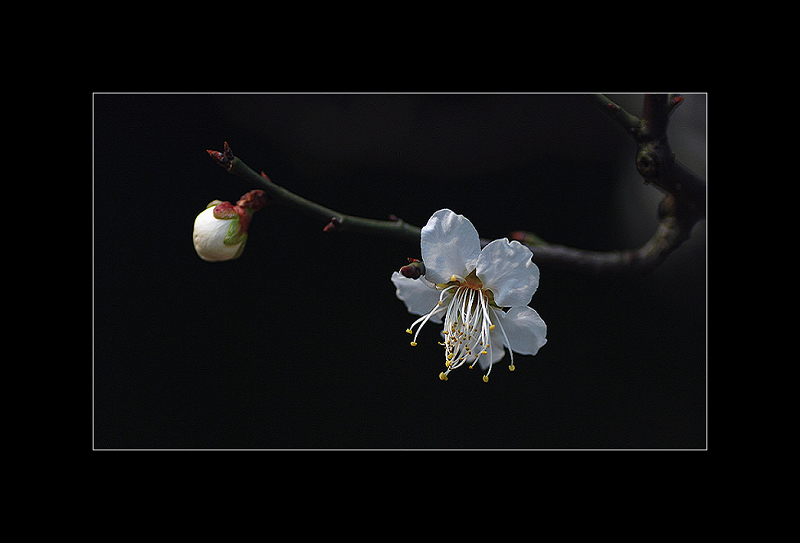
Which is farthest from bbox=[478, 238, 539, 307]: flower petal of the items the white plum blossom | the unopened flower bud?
the unopened flower bud

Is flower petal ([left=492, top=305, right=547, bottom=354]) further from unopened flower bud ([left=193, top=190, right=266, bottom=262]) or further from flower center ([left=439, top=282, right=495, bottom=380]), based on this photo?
unopened flower bud ([left=193, top=190, right=266, bottom=262])

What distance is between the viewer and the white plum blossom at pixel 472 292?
115 centimetres

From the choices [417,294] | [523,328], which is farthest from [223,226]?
[523,328]

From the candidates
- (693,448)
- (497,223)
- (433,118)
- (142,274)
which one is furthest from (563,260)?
(142,274)

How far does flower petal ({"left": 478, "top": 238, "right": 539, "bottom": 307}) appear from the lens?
1.15m

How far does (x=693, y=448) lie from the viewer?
174 cm

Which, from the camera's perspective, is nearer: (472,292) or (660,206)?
(472,292)

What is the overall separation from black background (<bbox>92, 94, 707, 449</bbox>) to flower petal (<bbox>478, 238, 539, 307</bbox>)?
52 centimetres

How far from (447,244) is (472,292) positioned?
15 cm

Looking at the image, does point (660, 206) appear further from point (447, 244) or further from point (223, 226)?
point (223, 226)

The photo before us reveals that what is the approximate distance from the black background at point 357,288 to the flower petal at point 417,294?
1.18 ft

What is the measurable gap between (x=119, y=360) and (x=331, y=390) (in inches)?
25.8

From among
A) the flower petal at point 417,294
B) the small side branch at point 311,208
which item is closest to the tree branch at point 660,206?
the small side branch at point 311,208

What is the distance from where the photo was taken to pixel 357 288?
1739 millimetres
